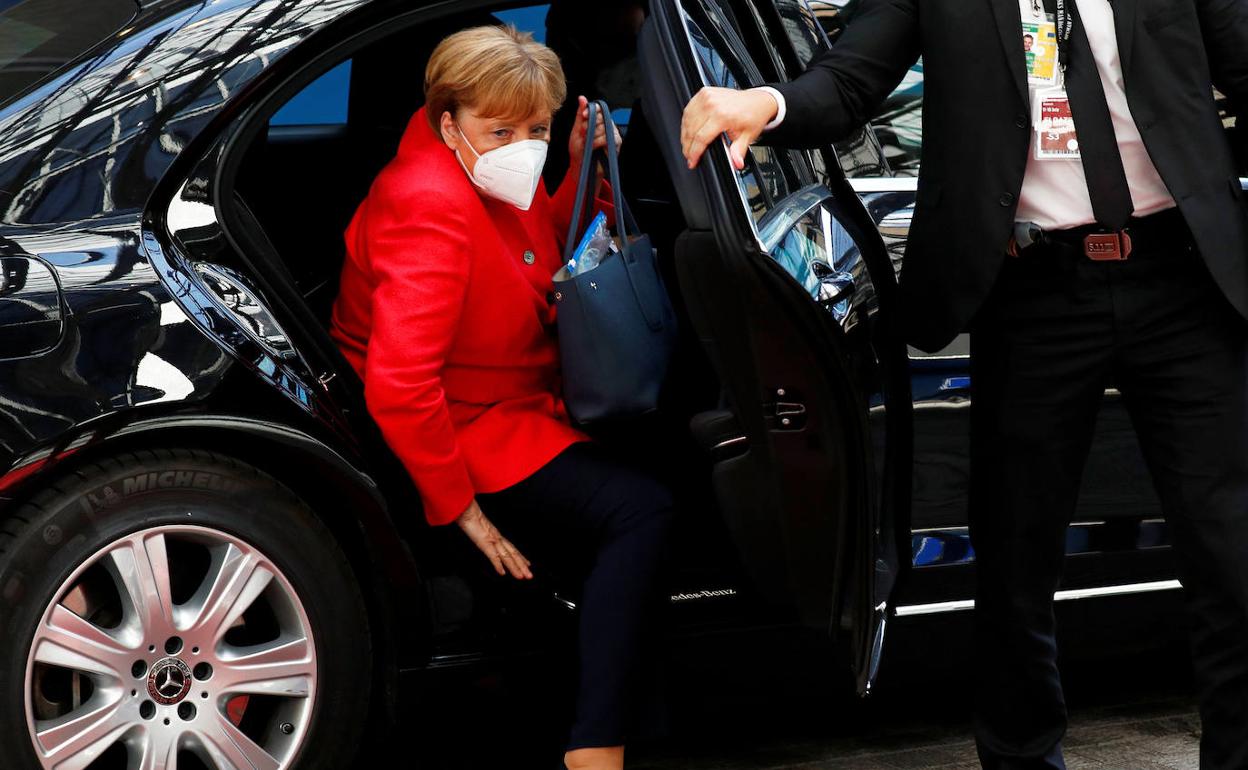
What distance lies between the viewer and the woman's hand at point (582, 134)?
2.94m

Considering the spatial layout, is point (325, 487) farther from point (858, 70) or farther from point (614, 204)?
point (858, 70)

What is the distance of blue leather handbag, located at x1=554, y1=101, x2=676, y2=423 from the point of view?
271 cm

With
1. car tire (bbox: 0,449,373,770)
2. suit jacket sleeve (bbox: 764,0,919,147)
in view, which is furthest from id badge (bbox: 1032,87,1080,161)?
car tire (bbox: 0,449,373,770)

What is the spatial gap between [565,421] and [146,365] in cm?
82

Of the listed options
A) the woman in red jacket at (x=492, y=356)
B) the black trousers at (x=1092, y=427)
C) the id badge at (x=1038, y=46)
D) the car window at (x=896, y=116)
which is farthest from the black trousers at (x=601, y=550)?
the id badge at (x=1038, y=46)

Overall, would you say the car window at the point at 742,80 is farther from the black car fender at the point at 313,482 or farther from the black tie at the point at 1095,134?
the black car fender at the point at 313,482

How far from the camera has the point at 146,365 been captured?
7.86ft

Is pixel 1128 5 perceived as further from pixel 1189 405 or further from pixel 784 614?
pixel 784 614

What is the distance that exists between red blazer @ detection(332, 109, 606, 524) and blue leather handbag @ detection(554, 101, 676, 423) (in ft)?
0.35

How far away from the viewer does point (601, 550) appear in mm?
2762

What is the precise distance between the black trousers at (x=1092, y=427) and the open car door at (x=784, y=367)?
200 millimetres

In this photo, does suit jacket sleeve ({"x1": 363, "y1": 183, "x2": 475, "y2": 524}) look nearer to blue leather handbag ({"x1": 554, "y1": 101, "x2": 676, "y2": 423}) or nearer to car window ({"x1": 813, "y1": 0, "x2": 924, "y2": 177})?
blue leather handbag ({"x1": 554, "y1": 101, "x2": 676, "y2": 423})

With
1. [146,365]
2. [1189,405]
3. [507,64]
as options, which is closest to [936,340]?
[1189,405]

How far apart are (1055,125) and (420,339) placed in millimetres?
1072
